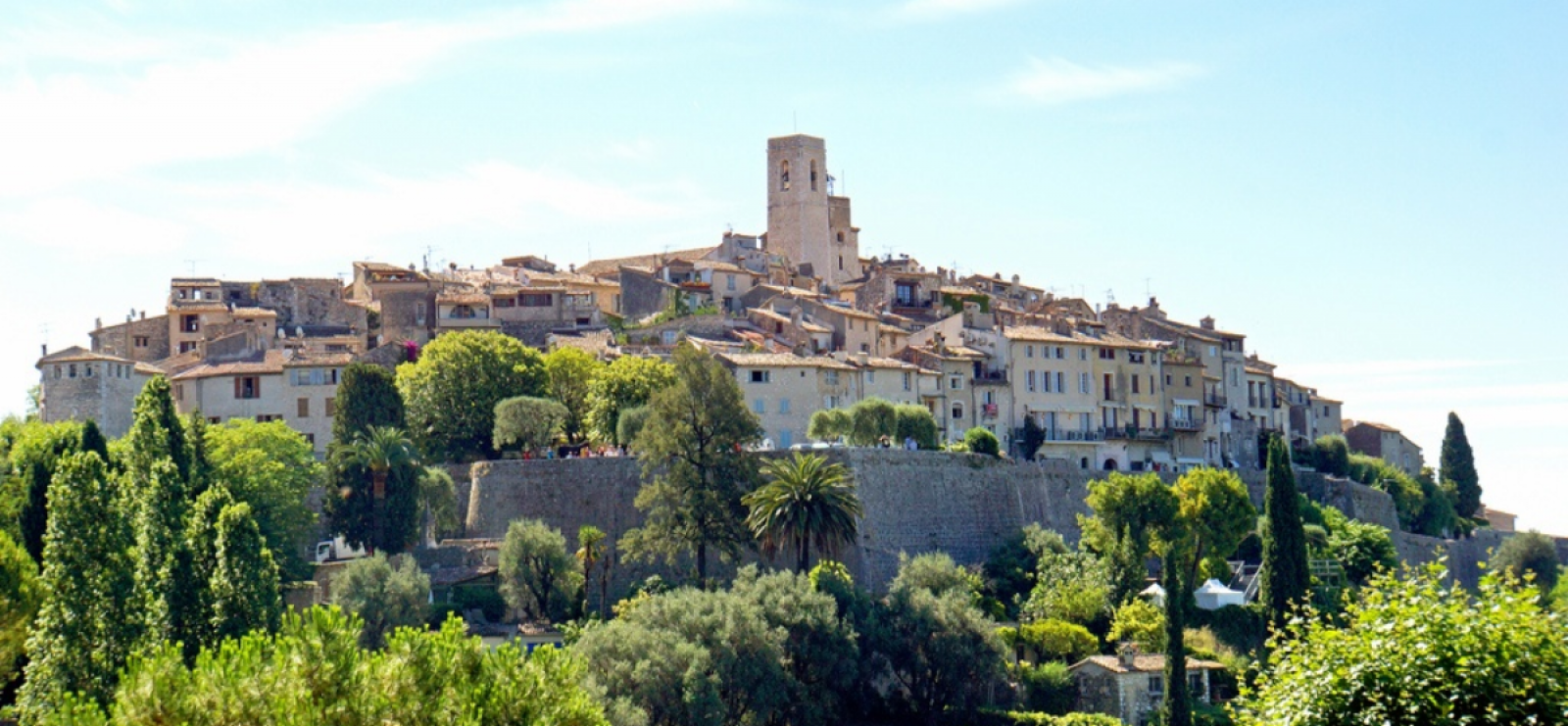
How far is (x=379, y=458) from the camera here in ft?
237

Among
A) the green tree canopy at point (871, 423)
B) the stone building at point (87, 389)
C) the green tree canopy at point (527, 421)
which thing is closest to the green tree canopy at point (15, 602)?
the green tree canopy at point (527, 421)

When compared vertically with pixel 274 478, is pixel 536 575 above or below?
below

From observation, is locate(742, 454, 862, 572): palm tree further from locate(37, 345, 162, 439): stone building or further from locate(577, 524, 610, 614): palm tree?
locate(37, 345, 162, 439): stone building

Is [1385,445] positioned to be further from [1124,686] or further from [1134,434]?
[1124,686]

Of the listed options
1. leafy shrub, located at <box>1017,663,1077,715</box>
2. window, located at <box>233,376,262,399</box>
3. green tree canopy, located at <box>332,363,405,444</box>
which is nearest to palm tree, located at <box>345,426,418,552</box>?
green tree canopy, located at <box>332,363,405,444</box>

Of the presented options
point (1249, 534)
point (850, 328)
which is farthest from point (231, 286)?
point (1249, 534)

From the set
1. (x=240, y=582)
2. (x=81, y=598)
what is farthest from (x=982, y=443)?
(x=81, y=598)

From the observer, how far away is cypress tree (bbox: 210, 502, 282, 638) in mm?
53969

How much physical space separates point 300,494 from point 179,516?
16700 millimetres

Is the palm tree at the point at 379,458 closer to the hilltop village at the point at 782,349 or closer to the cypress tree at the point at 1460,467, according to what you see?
the hilltop village at the point at 782,349

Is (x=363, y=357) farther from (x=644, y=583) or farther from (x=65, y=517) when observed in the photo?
(x=65, y=517)

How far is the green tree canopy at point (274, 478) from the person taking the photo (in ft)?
232

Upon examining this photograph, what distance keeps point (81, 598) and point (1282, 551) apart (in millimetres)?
37058

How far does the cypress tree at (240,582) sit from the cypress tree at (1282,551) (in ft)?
104
